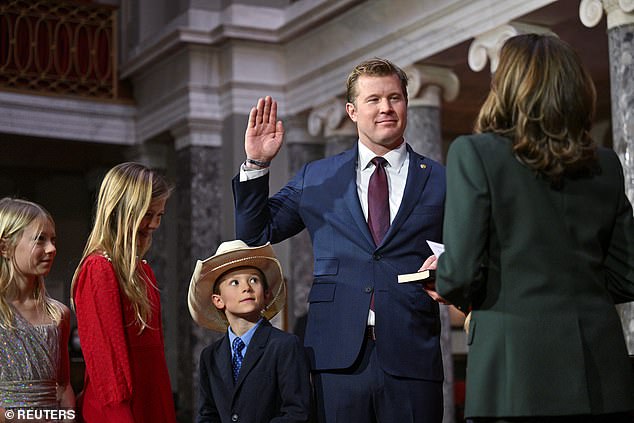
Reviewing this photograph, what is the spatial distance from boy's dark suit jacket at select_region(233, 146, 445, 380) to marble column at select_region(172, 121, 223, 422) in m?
7.17

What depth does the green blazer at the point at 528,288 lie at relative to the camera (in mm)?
2510

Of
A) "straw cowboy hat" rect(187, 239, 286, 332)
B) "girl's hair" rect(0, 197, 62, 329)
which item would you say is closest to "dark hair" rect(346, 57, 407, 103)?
"straw cowboy hat" rect(187, 239, 286, 332)

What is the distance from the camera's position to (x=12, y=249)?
13.3ft

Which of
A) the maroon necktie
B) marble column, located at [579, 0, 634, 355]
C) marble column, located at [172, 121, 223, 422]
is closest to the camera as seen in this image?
the maroon necktie

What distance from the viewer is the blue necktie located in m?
3.82

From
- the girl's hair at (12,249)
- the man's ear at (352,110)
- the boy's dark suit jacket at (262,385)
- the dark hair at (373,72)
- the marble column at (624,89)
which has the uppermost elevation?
the marble column at (624,89)

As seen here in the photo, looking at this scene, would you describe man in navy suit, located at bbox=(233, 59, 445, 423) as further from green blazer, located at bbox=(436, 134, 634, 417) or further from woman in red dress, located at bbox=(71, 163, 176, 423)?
green blazer, located at bbox=(436, 134, 634, 417)

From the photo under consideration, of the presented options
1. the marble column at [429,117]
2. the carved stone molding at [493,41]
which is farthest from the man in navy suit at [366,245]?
the marble column at [429,117]

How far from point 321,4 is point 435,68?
1335 millimetres

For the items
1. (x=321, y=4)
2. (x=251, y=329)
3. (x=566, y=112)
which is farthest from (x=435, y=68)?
(x=566, y=112)

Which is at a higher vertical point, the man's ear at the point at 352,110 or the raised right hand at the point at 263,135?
the man's ear at the point at 352,110

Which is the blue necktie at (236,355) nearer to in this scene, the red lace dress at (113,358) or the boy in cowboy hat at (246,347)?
the boy in cowboy hat at (246,347)

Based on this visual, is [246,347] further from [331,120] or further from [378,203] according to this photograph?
[331,120]

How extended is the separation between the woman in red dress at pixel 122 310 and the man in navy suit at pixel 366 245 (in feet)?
1.35
